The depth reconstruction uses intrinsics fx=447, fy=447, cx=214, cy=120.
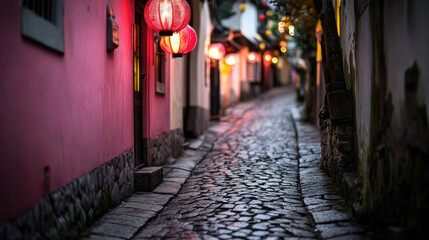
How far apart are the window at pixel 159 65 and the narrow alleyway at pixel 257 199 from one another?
95.6 inches

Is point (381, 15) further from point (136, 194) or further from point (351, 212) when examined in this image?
point (136, 194)

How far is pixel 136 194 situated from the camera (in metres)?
9.20

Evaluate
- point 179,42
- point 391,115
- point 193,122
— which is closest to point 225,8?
point 193,122

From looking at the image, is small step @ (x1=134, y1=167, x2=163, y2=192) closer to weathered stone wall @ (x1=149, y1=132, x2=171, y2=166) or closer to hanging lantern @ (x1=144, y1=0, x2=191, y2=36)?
weathered stone wall @ (x1=149, y1=132, x2=171, y2=166)

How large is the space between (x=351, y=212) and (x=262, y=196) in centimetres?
220

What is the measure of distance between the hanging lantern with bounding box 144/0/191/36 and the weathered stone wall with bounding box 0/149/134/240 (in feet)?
8.64

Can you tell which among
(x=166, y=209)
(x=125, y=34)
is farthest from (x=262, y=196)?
(x=125, y=34)

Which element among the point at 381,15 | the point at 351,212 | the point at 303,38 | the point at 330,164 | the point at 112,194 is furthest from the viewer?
the point at 303,38

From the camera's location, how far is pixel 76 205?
621 cm

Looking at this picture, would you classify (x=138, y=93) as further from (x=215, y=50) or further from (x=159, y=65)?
(x=215, y=50)

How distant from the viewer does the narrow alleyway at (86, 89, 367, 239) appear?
661cm

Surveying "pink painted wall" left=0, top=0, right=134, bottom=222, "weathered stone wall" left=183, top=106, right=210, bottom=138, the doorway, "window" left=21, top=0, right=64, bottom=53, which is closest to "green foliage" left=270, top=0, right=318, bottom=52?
the doorway

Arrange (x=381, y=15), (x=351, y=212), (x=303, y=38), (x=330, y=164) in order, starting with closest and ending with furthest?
(x=381, y=15)
(x=351, y=212)
(x=330, y=164)
(x=303, y=38)

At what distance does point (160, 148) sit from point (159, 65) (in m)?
2.29
